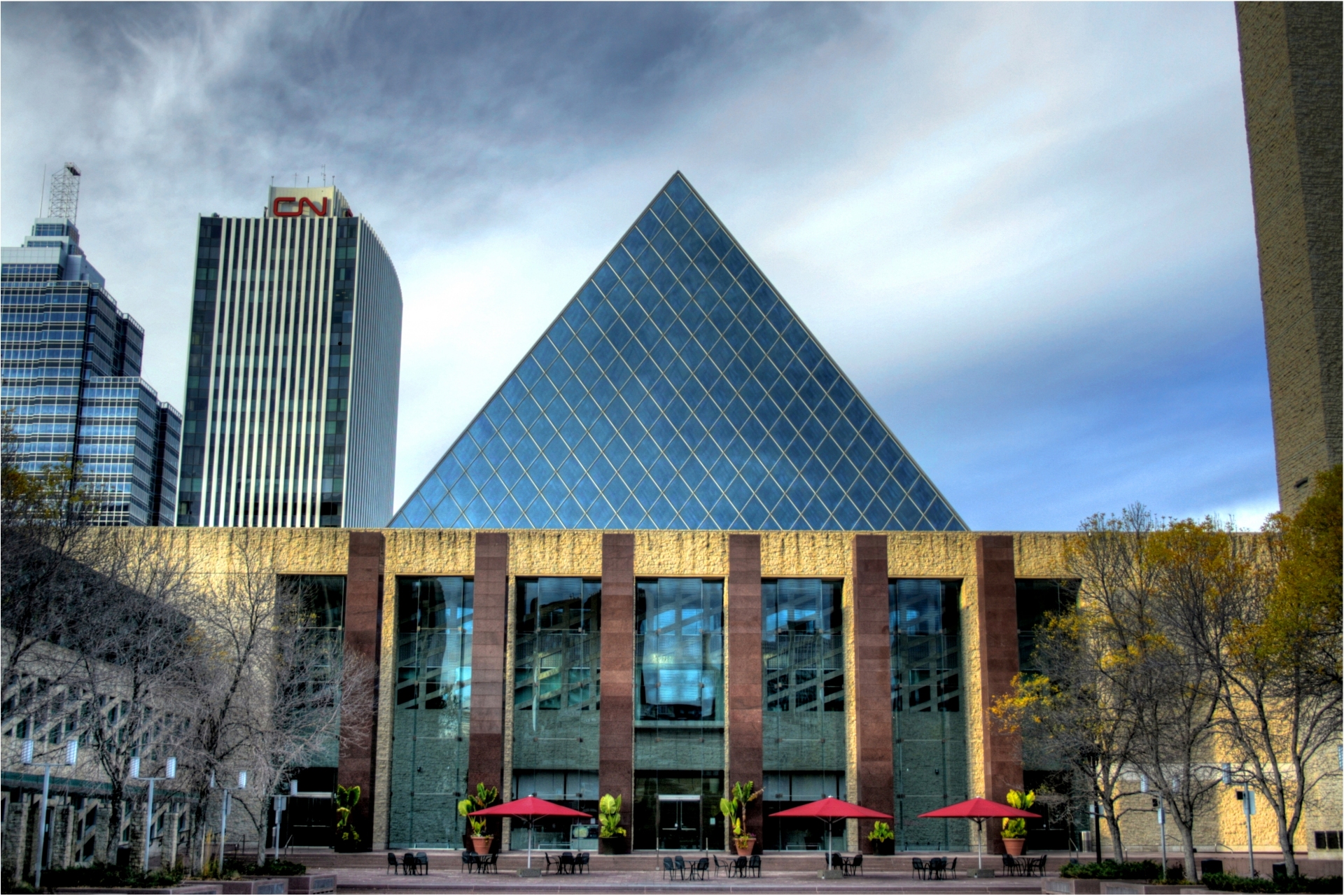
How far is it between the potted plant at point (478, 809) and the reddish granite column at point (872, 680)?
41.5 ft

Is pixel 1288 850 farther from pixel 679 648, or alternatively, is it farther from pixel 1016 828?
pixel 679 648

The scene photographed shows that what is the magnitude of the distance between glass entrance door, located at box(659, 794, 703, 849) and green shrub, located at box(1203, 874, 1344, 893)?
18802 millimetres

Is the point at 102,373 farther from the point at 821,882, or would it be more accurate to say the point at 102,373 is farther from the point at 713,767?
the point at 821,882

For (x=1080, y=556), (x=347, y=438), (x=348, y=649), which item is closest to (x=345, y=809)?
(x=348, y=649)

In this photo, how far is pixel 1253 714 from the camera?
38.2 meters

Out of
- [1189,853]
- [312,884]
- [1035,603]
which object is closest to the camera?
[1189,853]

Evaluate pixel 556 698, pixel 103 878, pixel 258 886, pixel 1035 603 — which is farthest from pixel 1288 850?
pixel 103 878

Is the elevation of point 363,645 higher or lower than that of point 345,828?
higher

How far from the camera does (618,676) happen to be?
140 ft

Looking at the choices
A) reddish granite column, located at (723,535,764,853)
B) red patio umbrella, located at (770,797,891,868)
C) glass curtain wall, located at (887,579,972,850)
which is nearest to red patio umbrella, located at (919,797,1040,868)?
red patio umbrella, located at (770,797,891,868)

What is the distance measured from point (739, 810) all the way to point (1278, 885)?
18518mm

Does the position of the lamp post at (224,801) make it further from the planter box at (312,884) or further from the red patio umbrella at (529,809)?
the red patio umbrella at (529,809)

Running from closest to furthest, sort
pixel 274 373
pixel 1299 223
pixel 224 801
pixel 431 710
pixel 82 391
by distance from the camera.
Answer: pixel 224 801 → pixel 431 710 → pixel 1299 223 → pixel 274 373 → pixel 82 391

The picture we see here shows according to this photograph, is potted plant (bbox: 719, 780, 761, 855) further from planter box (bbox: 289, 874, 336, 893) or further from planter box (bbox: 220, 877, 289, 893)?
planter box (bbox: 220, 877, 289, 893)
